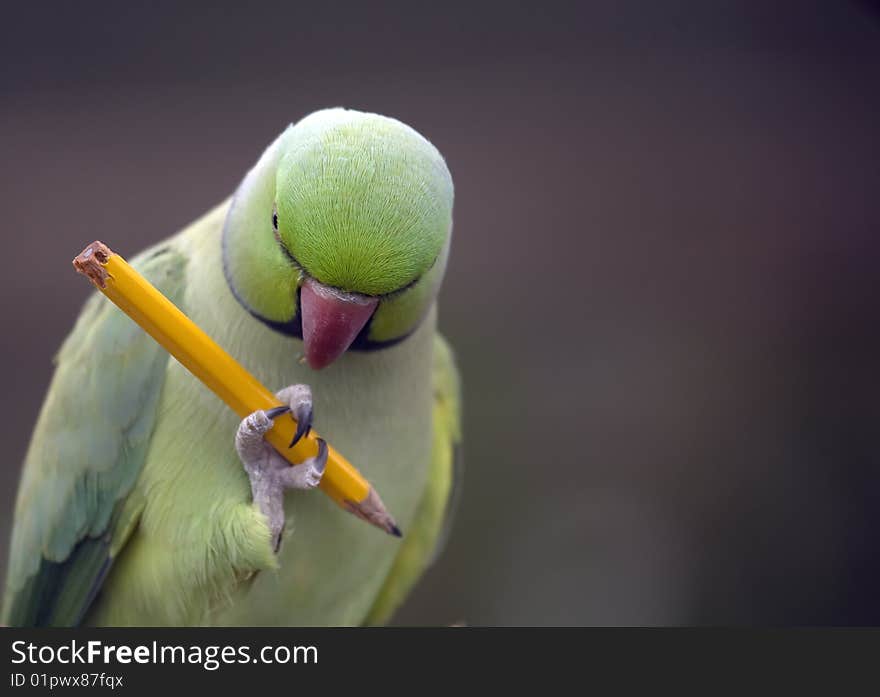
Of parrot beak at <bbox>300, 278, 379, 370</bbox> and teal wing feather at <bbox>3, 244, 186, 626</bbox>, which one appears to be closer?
parrot beak at <bbox>300, 278, 379, 370</bbox>

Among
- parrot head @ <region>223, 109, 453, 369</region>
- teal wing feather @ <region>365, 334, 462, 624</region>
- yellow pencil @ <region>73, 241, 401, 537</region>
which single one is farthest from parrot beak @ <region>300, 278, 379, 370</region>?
teal wing feather @ <region>365, 334, 462, 624</region>

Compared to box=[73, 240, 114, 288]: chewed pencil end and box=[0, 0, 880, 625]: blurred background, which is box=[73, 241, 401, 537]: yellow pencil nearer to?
box=[73, 240, 114, 288]: chewed pencil end

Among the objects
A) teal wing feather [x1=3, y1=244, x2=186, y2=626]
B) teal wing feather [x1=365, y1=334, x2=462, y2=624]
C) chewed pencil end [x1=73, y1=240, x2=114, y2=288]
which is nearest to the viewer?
chewed pencil end [x1=73, y1=240, x2=114, y2=288]

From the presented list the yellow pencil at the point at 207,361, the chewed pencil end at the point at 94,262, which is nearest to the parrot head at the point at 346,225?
the yellow pencil at the point at 207,361

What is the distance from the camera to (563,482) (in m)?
3.26

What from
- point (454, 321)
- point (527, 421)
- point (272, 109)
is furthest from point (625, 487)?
point (272, 109)

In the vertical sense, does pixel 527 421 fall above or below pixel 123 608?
below

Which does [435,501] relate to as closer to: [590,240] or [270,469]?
[270,469]

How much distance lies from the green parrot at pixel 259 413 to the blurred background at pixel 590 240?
1447 mm

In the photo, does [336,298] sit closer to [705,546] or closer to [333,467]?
[333,467]

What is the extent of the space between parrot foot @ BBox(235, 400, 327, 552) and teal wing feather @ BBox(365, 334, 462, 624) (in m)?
0.55

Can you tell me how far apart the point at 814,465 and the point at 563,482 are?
854mm

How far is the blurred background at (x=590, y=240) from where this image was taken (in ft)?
9.77

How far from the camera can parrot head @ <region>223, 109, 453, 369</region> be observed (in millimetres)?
1179
